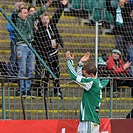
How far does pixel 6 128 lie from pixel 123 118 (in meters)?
2.37

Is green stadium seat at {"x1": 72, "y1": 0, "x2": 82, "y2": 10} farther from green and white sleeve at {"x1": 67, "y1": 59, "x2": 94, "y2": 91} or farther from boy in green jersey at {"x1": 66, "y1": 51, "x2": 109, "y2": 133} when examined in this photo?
green and white sleeve at {"x1": 67, "y1": 59, "x2": 94, "y2": 91}

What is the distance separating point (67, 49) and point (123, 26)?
1.51 metres

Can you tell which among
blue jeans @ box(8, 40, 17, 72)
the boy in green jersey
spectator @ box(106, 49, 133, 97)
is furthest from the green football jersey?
spectator @ box(106, 49, 133, 97)

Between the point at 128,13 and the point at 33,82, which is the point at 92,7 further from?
the point at 33,82

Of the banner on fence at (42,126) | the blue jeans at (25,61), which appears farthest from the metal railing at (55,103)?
the blue jeans at (25,61)

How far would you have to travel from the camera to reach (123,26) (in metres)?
14.4

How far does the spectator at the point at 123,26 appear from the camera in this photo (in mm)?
Answer: 14305

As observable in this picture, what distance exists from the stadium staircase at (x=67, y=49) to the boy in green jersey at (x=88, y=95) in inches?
49.9

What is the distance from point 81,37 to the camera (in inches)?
584

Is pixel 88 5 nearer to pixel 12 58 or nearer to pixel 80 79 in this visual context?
pixel 12 58

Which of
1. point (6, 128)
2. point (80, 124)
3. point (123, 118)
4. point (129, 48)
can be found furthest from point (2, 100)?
point (129, 48)

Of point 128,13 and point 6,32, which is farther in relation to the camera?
point 128,13

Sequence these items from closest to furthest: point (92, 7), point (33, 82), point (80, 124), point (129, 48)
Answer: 1. point (80, 124)
2. point (33, 82)
3. point (129, 48)
4. point (92, 7)

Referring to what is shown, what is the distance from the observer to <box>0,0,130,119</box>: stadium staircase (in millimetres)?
11094
